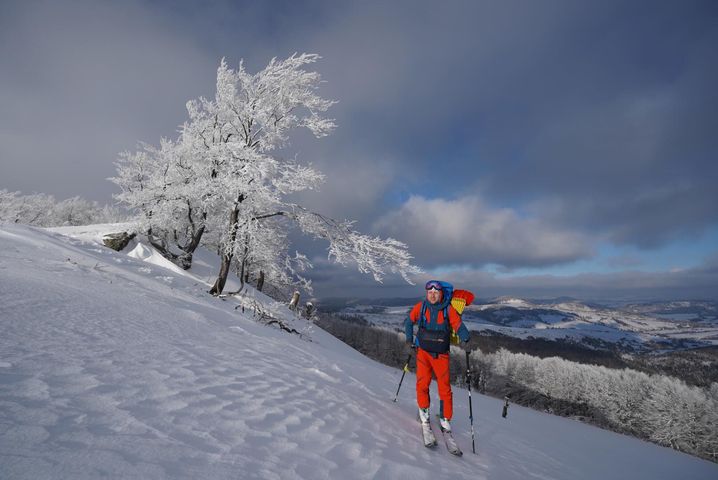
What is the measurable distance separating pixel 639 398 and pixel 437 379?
55.4 m

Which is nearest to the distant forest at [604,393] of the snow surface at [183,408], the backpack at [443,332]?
the snow surface at [183,408]

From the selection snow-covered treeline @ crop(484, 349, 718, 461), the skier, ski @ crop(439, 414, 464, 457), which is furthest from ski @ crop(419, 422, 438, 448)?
snow-covered treeline @ crop(484, 349, 718, 461)

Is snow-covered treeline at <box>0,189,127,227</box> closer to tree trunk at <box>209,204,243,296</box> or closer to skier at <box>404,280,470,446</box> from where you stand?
tree trunk at <box>209,204,243,296</box>

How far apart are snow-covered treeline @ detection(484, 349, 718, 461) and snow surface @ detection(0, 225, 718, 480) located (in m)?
40.8

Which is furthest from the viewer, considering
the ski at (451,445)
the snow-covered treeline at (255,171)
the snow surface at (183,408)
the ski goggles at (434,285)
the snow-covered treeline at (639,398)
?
the snow-covered treeline at (639,398)

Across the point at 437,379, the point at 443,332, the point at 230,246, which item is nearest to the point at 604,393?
the point at 437,379

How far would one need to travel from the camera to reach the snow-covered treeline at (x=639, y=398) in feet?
107

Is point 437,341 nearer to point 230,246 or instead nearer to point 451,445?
point 451,445

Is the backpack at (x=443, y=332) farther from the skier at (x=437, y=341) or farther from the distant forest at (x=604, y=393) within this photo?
the distant forest at (x=604, y=393)

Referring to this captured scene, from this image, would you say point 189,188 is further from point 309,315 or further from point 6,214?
point 6,214

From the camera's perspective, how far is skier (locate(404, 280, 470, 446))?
16.5 ft

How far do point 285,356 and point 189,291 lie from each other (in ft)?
20.2

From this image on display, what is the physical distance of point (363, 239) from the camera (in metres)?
10.7

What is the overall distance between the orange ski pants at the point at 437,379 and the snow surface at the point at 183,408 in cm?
53
